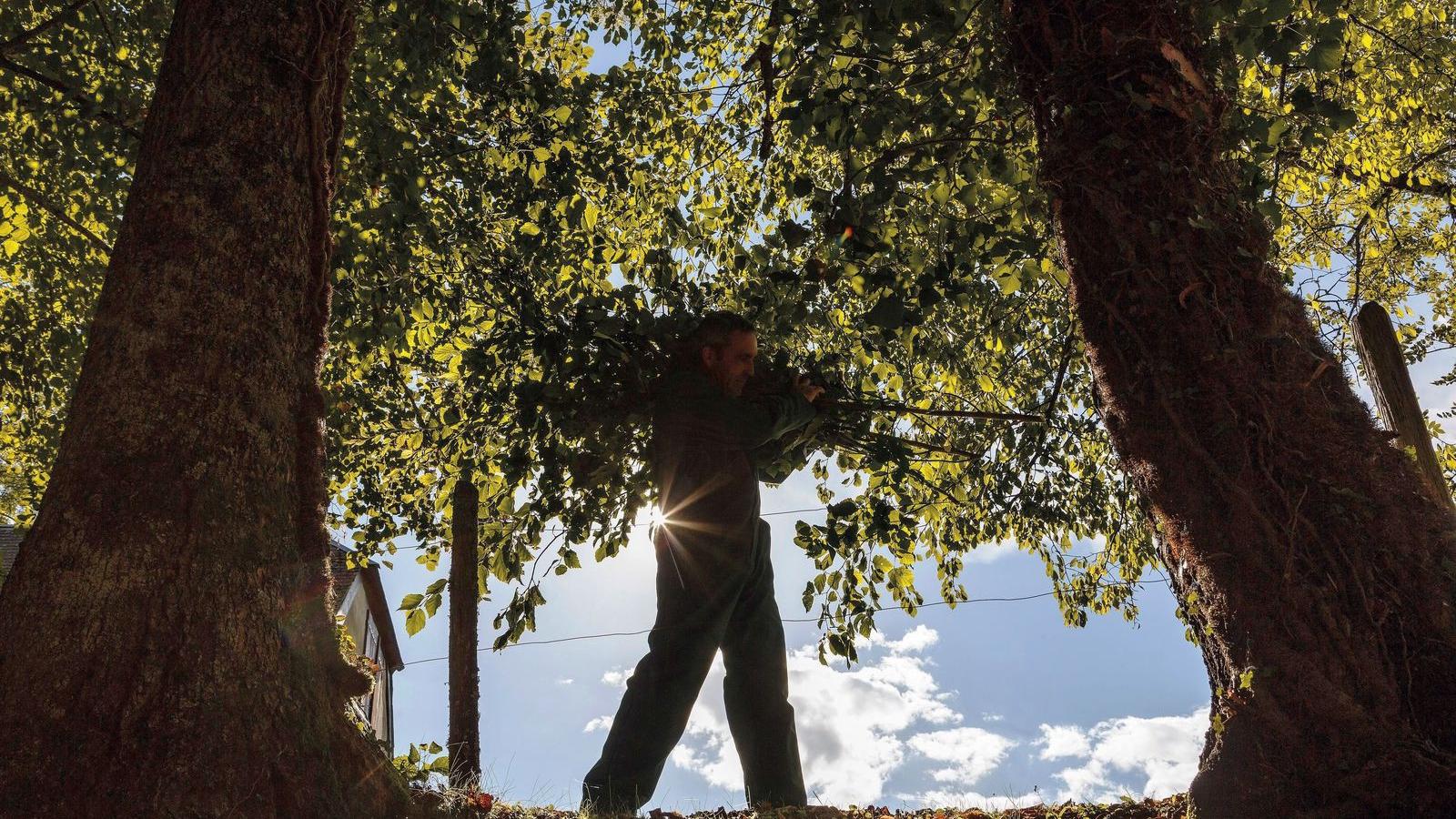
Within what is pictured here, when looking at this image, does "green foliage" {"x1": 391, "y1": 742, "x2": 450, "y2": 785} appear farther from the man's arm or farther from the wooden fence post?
the wooden fence post

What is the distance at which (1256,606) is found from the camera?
93.2 inches

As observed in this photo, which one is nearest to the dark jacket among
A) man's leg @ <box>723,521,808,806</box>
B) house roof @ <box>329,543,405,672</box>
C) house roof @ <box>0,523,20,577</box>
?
man's leg @ <box>723,521,808,806</box>

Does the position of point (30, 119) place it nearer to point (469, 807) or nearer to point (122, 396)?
point (122, 396)

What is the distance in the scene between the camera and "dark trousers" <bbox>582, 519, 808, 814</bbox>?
11.9 feet

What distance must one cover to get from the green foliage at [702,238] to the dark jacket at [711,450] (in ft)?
1.00

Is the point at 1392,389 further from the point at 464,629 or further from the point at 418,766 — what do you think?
the point at 464,629

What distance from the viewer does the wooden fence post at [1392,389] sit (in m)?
3.07

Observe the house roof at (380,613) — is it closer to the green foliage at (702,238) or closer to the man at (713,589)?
the green foliage at (702,238)

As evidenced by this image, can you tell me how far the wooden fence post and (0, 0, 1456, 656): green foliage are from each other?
198mm

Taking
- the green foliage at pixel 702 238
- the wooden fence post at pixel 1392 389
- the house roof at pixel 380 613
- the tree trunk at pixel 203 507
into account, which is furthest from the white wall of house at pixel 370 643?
the wooden fence post at pixel 1392 389

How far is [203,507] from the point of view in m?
2.18

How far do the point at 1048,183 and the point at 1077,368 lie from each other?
4361 millimetres

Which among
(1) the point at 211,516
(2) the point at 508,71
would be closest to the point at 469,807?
(1) the point at 211,516

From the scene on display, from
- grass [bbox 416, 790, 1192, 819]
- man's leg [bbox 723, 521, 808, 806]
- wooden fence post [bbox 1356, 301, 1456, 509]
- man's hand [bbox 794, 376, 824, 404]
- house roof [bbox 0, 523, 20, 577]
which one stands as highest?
house roof [bbox 0, 523, 20, 577]
